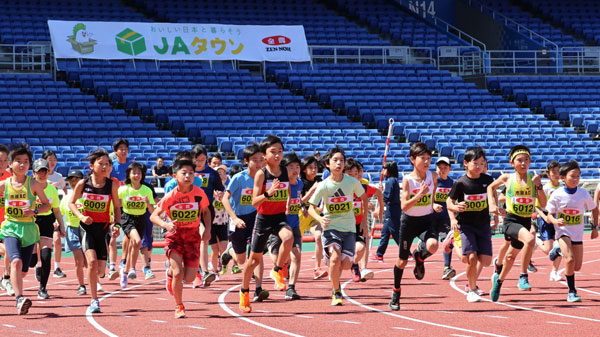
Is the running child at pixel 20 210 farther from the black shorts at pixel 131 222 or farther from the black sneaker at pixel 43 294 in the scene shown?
the black shorts at pixel 131 222

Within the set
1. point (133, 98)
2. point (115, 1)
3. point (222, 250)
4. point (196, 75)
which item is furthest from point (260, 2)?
point (222, 250)

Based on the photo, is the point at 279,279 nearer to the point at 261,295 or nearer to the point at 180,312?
the point at 261,295

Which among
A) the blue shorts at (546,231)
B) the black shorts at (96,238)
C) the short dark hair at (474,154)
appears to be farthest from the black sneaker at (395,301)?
the blue shorts at (546,231)

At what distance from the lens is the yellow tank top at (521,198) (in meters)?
12.3

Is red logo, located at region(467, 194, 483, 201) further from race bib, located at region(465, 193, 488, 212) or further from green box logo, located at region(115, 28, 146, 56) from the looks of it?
green box logo, located at region(115, 28, 146, 56)

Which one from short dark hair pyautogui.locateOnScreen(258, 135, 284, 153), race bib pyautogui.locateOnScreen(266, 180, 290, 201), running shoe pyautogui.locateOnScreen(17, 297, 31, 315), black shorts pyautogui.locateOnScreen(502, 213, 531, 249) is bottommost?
running shoe pyautogui.locateOnScreen(17, 297, 31, 315)

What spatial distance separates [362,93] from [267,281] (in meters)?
21.5

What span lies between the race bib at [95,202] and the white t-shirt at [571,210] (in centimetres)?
542

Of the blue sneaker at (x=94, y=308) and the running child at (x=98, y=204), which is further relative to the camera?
the running child at (x=98, y=204)

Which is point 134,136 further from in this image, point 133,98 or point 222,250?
point 222,250

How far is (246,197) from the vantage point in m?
12.9

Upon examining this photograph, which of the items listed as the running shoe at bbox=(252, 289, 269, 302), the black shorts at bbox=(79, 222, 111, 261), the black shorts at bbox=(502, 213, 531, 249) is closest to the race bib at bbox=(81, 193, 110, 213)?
the black shorts at bbox=(79, 222, 111, 261)

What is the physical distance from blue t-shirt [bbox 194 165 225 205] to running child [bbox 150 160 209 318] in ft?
11.2

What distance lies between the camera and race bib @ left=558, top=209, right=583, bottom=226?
1212 cm
